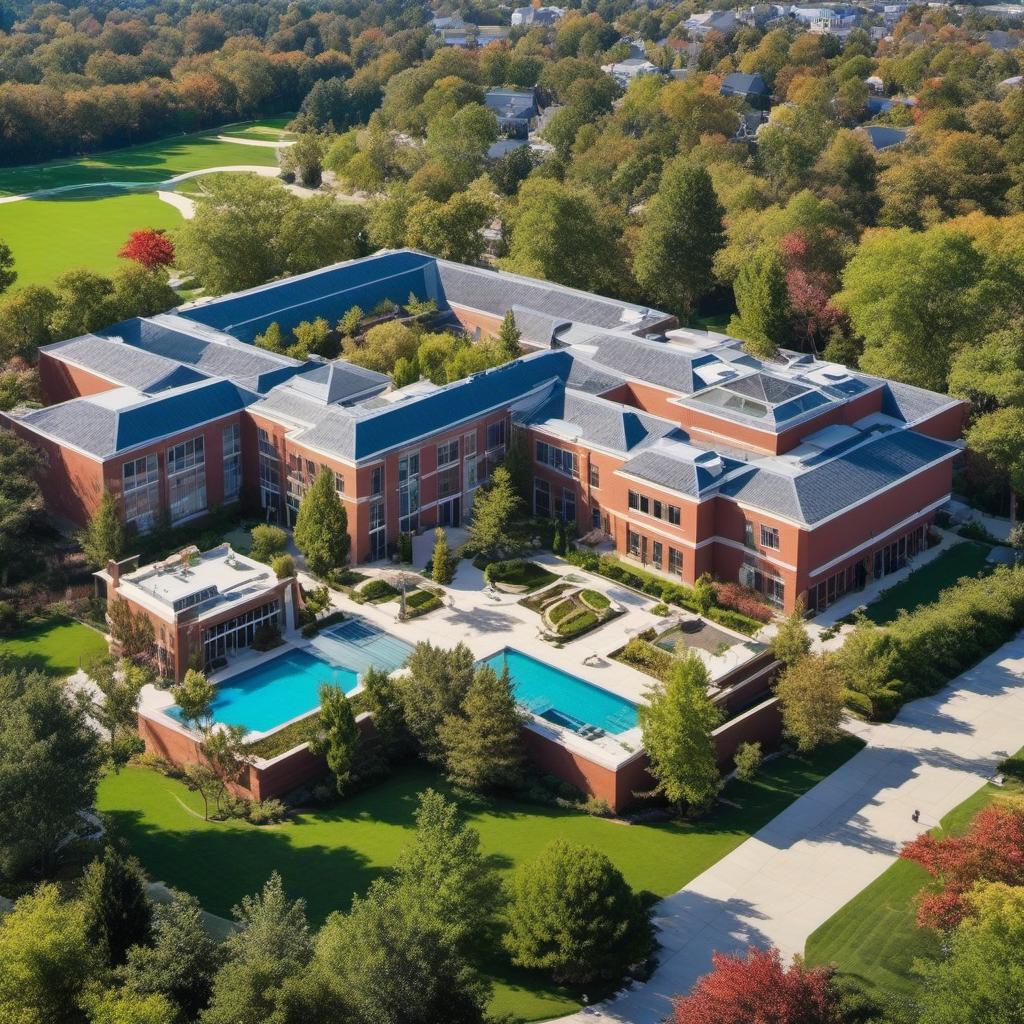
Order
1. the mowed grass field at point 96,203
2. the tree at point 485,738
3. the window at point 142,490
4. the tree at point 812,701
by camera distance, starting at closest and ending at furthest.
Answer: the tree at point 485,738 → the tree at point 812,701 → the window at point 142,490 → the mowed grass field at point 96,203

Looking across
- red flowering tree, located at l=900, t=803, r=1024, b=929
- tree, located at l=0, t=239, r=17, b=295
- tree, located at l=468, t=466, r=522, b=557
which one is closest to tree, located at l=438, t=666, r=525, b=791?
red flowering tree, located at l=900, t=803, r=1024, b=929

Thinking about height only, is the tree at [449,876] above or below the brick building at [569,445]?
below

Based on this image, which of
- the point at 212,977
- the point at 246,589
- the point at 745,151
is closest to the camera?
the point at 212,977

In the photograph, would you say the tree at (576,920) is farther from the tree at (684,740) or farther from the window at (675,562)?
the window at (675,562)

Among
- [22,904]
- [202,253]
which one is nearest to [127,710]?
[22,904]

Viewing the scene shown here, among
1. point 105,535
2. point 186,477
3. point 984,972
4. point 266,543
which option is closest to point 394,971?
point 984,972

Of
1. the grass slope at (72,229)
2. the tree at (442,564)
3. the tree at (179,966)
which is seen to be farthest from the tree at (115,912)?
the grass slope at (72,229)

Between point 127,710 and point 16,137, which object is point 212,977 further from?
point 16,137
